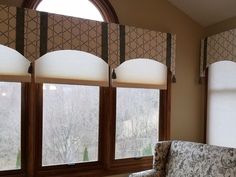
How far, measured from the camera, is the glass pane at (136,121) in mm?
3252

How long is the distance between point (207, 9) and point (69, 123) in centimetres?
227

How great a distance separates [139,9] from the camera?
3.34 metres

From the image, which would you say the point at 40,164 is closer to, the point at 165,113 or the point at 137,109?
the point at 137,109

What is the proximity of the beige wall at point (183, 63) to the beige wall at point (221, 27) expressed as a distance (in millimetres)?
98

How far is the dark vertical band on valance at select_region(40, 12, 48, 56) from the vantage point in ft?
8.57

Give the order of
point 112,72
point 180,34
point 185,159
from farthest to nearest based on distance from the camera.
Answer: point 180,34 < point 112,72 < point 185,159

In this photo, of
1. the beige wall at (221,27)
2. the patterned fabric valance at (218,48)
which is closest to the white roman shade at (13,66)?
the patterned fabric valance at (218,48)

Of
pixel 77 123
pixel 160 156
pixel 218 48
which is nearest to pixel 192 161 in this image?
pixel 160 156

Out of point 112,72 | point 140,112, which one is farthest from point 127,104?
point 112,72

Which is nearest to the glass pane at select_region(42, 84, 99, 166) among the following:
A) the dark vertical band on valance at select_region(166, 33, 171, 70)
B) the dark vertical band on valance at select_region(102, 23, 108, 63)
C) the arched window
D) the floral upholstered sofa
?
the dark vertical band on valance at select_region(102, 23, 108, 63)

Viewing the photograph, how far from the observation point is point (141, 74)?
3.30 m

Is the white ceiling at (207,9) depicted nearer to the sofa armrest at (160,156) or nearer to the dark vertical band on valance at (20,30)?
the sofa armrest at (160,156)

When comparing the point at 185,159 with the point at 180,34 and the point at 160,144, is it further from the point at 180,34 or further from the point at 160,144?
the point at 180,34

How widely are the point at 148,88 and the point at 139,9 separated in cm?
101
